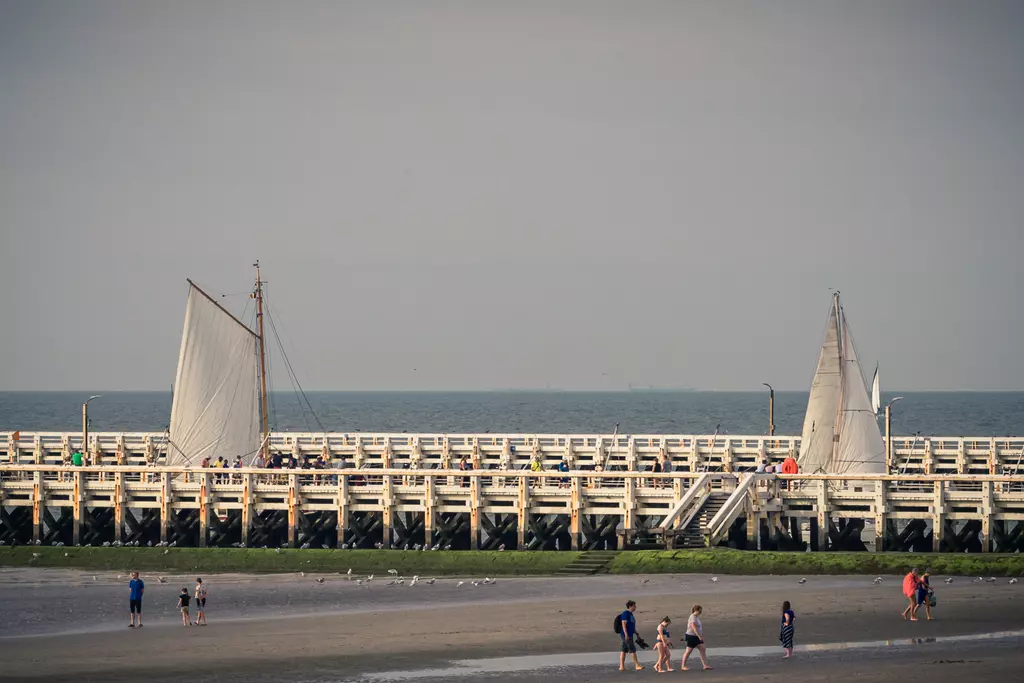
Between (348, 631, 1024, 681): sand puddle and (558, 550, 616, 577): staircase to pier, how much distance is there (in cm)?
1253

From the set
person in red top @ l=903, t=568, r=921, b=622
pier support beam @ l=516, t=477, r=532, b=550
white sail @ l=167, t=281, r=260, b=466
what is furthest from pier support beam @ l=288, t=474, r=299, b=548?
person in red top @ l=903, t=568, r=921, b=622

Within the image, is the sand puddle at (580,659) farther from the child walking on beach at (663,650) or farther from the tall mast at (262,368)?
the tall mast at (262,368)

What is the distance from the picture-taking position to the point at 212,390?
69812mm

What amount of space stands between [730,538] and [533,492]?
6438 millimetres

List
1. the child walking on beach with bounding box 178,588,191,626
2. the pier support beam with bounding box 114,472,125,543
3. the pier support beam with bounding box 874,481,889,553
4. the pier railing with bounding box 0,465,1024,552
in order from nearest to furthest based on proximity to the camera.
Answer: the child walking on beach with bounding box 178,588,191,626
the pier support beam with bounding box 874,481,889,553
the pier railing with bounding box 0,465,1024,552
the pier support beam with bounding box 114,472,125,543

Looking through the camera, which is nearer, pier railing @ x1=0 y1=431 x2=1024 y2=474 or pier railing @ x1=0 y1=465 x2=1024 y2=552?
pier railing @ x1=0 y1=465 x2=1024 y2=552

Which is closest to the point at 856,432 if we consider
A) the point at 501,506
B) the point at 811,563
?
the point at 811,563

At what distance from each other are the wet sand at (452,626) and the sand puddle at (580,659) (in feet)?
0.84

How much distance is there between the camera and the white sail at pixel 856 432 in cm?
5684

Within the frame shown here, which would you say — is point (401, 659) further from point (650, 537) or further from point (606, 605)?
point (650, 537)

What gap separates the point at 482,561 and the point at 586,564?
338cm

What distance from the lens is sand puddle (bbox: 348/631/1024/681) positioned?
34.7m

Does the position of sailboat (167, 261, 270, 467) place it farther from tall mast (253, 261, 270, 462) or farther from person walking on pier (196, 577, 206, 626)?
person walking on pier (196, 577, 206, 626)

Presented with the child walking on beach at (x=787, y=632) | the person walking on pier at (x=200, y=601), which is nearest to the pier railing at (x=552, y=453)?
the person walking on pier at (x=200, y=601)
